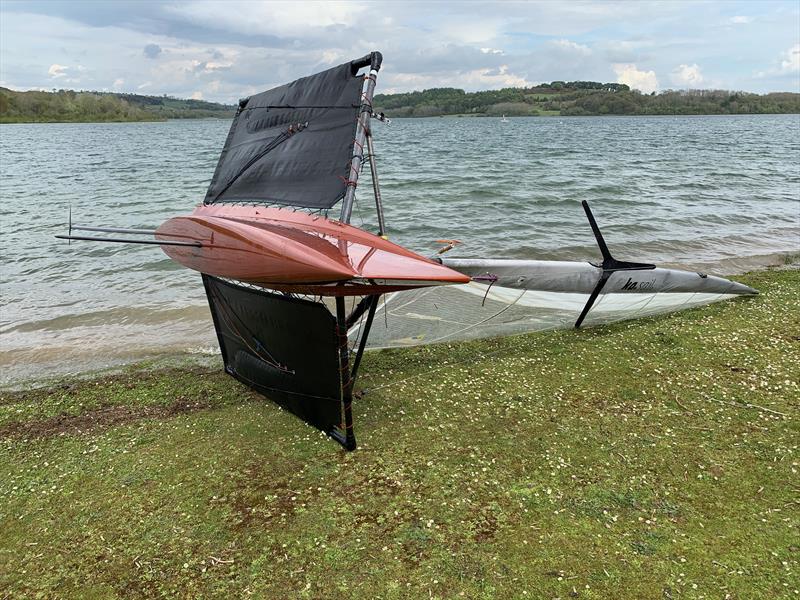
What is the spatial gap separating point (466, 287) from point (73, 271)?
44.7 ft

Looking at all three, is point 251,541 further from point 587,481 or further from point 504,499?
point 587,481

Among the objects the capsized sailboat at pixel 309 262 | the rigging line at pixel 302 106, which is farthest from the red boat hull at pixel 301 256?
the rigging line at pixel 302 106

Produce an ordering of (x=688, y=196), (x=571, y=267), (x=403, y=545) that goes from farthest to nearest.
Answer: (x=688, y=196)
(x=571, y=267)
(x=403, y=545)

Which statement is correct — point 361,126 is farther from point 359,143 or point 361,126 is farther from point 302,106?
point 302,106

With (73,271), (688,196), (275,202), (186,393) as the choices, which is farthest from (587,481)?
(688,196)

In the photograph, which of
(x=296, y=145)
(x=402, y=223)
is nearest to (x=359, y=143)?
(x=296, y=145)

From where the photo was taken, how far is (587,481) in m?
5.89

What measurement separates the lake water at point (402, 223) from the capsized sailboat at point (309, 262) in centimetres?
162

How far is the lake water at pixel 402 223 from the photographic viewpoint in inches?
499

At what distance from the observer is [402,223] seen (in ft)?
81.7

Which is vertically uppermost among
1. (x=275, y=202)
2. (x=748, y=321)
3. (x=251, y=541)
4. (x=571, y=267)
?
(x=275, y=202)

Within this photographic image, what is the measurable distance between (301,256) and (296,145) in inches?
110

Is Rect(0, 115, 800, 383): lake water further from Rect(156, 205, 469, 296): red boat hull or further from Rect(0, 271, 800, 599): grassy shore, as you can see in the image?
Rect(0, 271, 800, 599): grassy shore

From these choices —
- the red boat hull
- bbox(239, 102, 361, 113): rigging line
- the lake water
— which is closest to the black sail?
bbox(239, 102, 361, 113): rigging line
